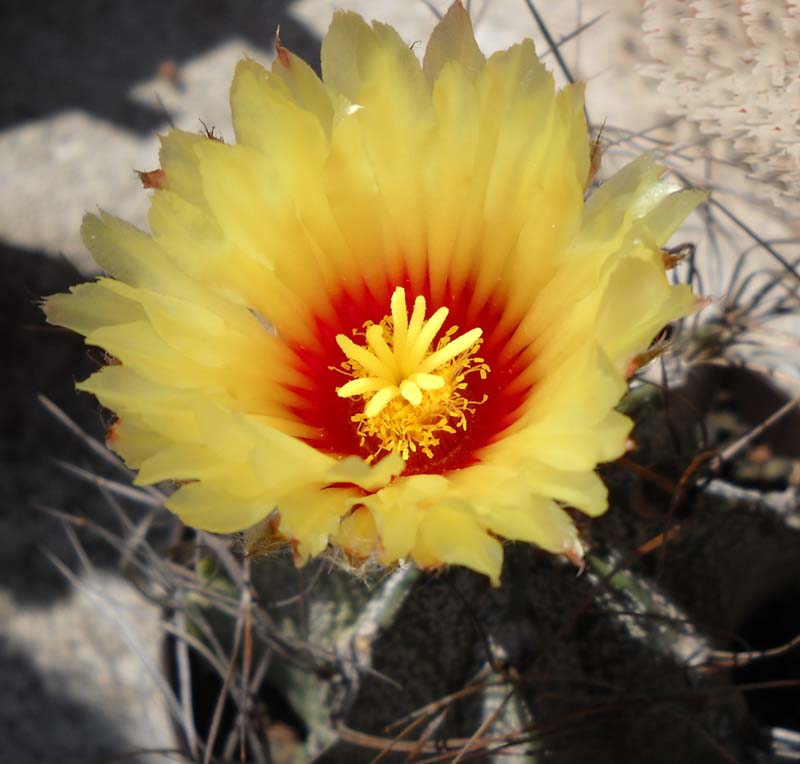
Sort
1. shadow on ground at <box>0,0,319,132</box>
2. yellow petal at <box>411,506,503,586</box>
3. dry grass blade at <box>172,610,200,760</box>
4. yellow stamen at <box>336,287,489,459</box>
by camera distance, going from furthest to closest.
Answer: shadow on ground at <box>0,0,319,132</box> < dry grass blade at <box>172,610,200,760</box> < yellow stamen at <box>336,287,489,459</box> < yellow petal at <box>411,506,503,586</box>

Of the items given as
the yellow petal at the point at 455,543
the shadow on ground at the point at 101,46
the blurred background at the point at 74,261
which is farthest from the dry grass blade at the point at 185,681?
the shadow on ground at the point at 101,46

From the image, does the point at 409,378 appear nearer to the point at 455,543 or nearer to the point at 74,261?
the point at 455,543

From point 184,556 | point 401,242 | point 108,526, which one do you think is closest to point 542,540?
point 401,242

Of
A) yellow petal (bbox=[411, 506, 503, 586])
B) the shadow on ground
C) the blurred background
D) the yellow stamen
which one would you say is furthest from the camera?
the shadow on ground

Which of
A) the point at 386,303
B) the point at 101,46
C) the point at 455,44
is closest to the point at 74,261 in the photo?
the point at 101,46

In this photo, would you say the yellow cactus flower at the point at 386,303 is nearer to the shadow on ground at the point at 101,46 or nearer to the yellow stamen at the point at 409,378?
the yellow stamen at the point at 409,378

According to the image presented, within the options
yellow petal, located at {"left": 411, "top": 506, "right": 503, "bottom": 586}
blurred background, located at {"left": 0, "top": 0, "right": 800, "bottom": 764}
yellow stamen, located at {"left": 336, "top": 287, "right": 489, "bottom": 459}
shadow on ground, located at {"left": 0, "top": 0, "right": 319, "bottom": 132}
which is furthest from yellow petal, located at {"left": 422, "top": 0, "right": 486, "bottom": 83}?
shadow on ground, located at {"left": 0, "top": 0, "right": 319, "bottom": 132}

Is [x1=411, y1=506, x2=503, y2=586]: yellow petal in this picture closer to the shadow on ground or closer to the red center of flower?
the red center of flower

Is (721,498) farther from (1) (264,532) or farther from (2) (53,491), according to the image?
(2) (53,491)
